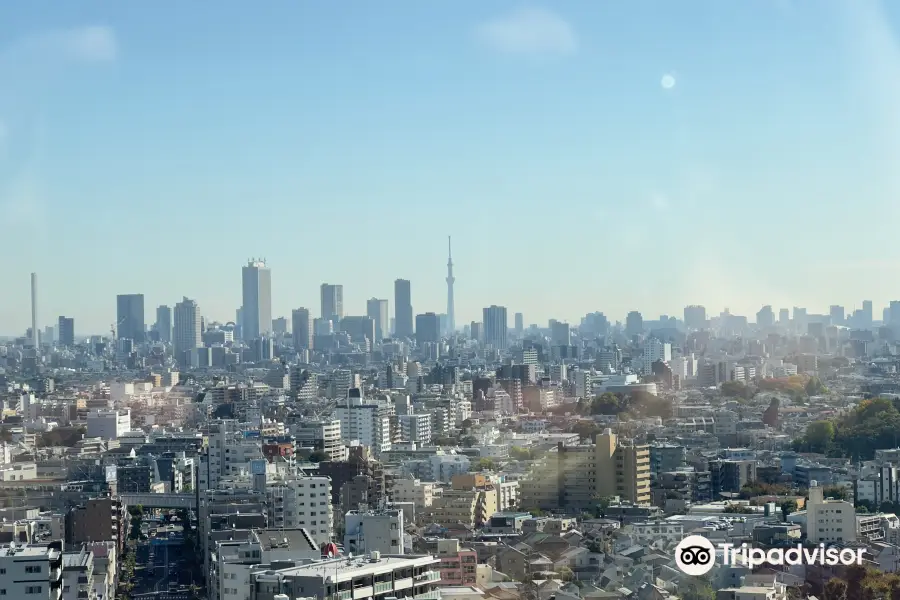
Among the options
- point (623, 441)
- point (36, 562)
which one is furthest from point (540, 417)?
point (36, 562)

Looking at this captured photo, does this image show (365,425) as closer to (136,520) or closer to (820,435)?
(820,435)

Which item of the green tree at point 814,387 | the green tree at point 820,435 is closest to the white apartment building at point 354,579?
the green tree at point 820,435

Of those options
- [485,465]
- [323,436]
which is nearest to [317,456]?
[485,465]

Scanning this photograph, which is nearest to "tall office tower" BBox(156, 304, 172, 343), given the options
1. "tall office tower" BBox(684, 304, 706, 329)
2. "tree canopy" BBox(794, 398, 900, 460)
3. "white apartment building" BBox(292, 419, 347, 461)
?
"tall office tower" BBox(684, 304, 706, 329)

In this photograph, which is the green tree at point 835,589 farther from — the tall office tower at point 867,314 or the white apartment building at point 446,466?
the tall office tower at point 867,314

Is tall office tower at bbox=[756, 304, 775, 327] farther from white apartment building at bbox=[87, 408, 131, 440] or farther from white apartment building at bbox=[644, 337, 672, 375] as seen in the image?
white apartment building at bbox=[87, 408, 131, 440]

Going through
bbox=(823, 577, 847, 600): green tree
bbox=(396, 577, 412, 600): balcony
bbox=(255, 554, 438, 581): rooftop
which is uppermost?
bbox=(255, 554, 438, 581): rooftop
